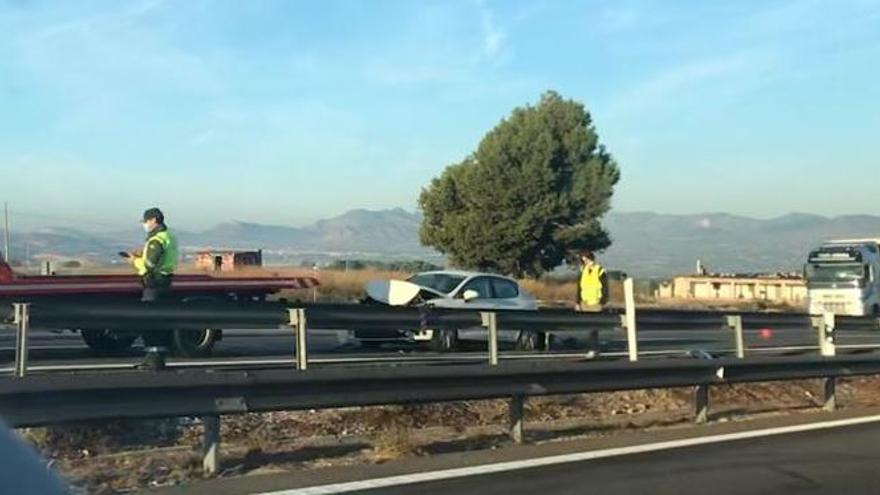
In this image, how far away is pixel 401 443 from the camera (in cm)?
941

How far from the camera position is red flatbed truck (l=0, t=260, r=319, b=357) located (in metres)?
15.3

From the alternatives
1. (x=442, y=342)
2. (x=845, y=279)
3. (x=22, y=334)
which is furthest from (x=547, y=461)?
(x=845, y=279)

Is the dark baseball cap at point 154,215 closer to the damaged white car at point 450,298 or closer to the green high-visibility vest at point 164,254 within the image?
the green high-visibility vest at point 164,254

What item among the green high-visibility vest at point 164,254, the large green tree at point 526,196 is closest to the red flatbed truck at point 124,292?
the green high-visibility vest at point 164,254

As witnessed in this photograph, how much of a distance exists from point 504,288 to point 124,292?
7.94 metres

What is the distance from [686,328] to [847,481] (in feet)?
21.3

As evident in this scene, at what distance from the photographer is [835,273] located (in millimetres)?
40438

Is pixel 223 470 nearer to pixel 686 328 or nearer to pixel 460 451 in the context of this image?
pixel 460 451

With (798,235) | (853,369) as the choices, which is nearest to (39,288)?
(853,369)

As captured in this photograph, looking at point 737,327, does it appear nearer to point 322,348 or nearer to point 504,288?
point 322,348

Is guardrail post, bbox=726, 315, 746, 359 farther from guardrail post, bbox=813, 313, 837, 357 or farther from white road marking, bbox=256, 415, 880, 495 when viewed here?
white road marking, bbox=256, 415, 880, 495

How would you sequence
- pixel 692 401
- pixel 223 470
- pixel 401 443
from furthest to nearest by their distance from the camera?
pixel 692 401 < pixel 401 443 < pixel 223 470

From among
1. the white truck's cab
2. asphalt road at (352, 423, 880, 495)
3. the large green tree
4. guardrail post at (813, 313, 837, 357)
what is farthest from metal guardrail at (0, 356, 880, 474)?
the large green tree

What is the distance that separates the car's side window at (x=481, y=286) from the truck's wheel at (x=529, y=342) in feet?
6.79
